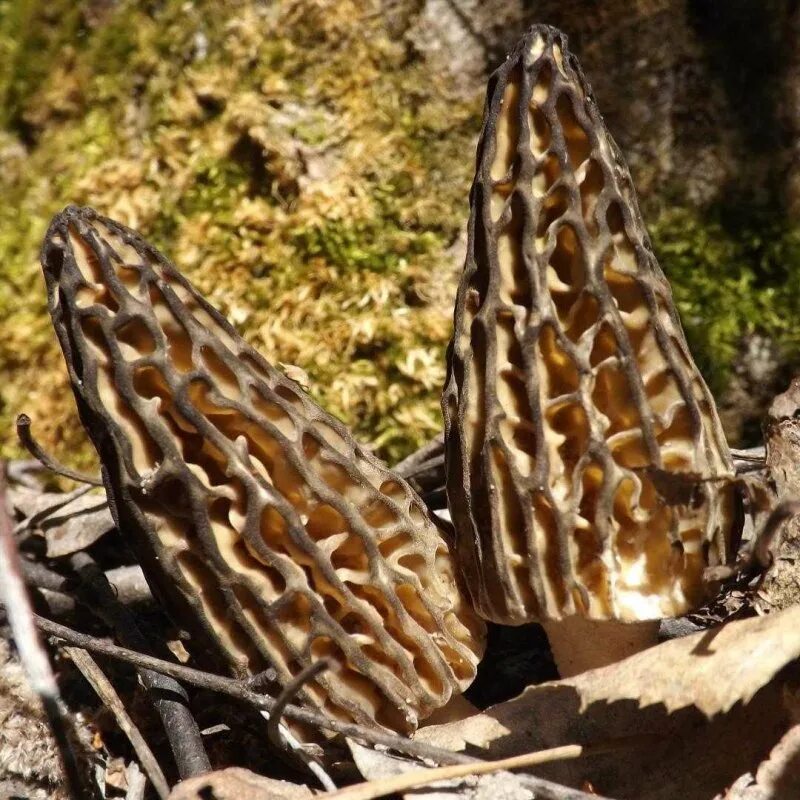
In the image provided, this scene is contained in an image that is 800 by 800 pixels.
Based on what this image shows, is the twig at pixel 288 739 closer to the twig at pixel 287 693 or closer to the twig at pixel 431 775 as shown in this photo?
the twig at pixel 287 693

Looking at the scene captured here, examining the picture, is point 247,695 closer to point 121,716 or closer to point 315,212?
point 121,716

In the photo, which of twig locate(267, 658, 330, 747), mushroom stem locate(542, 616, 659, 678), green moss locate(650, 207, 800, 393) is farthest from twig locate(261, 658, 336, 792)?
green moss locate(650, 207, 800, 393)

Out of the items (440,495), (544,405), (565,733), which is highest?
(544,405)

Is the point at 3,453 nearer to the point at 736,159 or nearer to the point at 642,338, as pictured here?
the point at 642,338

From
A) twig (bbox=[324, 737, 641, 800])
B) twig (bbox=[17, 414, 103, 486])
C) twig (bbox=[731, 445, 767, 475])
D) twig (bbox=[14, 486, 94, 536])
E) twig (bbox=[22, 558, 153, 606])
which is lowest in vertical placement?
twig (bbox=[324, 737, 641, 800])

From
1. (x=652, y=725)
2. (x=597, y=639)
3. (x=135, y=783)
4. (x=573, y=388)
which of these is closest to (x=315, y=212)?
(x=573, y=388)

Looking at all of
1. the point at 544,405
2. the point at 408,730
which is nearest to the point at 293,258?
the point at 544,405

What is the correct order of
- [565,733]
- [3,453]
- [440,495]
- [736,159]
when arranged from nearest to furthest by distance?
[565,733] < [440,495] < [736,159] < [3,453]

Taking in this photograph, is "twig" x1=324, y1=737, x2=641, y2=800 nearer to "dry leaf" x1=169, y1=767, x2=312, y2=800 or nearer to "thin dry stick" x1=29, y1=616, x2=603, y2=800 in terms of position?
"thin dry stick" x1=29, y1=616, x2=603, y2=800
